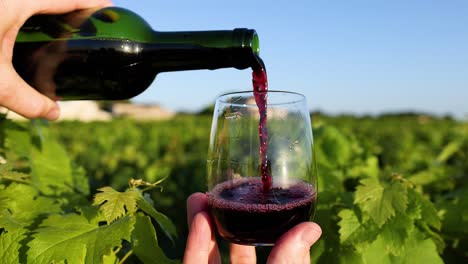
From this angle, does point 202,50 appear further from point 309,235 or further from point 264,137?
point 309,235

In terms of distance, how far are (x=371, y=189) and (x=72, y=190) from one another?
49.3 inches

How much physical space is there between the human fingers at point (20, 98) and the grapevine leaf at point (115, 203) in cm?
53

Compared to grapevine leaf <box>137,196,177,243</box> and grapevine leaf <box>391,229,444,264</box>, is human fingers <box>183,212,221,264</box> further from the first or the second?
grapevine leaf <box>391,229,444,264</box>

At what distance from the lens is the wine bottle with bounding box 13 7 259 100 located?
7.07 ft

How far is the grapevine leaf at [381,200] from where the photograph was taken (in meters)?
1.85

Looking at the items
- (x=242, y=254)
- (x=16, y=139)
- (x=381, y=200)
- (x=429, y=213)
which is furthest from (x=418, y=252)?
(x=16, y=139)

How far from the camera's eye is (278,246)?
1425mm

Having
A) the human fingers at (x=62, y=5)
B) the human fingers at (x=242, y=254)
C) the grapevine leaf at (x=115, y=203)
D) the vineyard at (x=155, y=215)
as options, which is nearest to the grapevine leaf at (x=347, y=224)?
the vineyard at (x=155, y=215)

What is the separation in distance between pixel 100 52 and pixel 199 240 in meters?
1.03

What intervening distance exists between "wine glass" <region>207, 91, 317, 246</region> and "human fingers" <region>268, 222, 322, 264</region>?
0.55 feet

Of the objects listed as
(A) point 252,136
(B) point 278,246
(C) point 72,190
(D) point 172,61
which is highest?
(D) point 172,61

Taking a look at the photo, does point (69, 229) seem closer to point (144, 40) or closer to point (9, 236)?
point (9, 236)

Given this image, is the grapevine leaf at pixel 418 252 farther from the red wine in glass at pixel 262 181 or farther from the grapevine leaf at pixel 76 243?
the grapevine leaf at pixel 76 243

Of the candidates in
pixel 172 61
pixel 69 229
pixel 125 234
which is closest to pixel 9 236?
pixel 69 229
